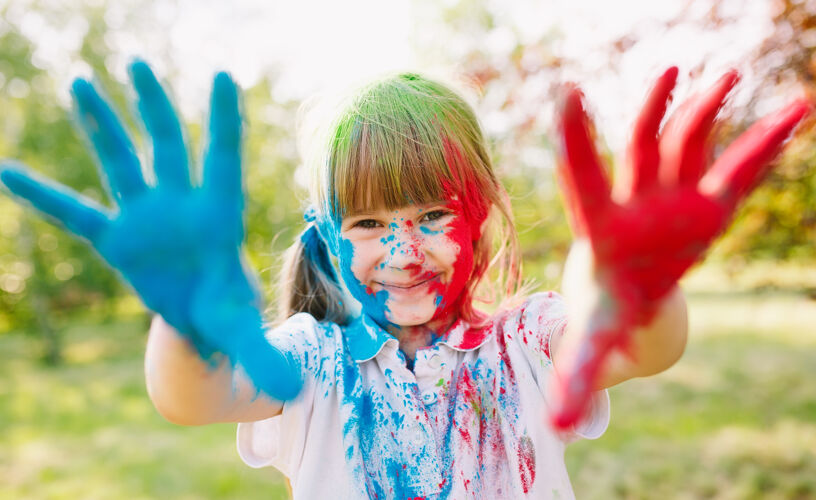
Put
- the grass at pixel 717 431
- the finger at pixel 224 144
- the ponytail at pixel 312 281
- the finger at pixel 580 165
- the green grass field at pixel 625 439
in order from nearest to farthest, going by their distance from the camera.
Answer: the finger at pixel 580 165, the finger at pixel 224 144, the ponytail at pixel 312 281, the grass at pixel 717 431, the green grass field at pixel 625 439

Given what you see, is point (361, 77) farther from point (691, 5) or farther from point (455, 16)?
point (455, 16)

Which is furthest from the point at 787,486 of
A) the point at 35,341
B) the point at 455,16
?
the point at 35,341

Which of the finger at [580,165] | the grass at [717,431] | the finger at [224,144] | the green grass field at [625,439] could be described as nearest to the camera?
the finger at [580,165]

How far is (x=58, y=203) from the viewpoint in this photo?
89cm

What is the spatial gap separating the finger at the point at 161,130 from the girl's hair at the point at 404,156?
46 centimetres

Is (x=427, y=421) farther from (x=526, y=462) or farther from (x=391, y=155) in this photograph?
(x=391, y=155)

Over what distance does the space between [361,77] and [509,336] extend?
73 cm

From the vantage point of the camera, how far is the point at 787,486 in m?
3.18

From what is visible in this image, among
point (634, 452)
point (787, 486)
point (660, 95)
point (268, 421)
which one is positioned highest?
point (660, 95)

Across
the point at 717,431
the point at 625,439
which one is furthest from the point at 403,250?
the point at 717,431

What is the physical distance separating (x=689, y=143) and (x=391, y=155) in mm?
633

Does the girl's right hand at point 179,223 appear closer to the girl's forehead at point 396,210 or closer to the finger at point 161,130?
the finger at point 161,130

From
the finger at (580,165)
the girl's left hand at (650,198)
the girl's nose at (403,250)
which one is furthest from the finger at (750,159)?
the girl's nose at (403,250)

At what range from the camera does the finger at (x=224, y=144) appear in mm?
845
